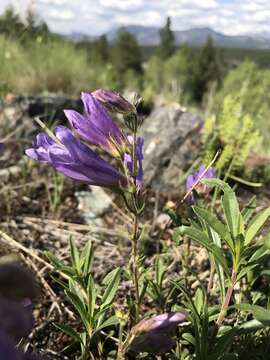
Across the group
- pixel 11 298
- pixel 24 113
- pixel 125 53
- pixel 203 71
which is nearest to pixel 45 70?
pixel 24 113

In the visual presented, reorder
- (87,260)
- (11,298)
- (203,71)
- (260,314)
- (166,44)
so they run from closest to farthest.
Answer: (11,298) < (260,314) < (87,260) < (203,71) < (166,44)

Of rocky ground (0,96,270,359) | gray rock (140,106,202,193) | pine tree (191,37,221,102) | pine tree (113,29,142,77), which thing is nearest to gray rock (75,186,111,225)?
rocky ground (0,96,270,359)

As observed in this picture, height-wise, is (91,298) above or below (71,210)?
above

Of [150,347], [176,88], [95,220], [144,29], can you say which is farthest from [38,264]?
[144,29]

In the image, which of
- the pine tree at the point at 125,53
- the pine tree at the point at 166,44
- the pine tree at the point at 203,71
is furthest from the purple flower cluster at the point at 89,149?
the pine tree at the point at 166,44

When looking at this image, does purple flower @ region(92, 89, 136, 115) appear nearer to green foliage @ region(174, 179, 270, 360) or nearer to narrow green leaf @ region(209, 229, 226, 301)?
green foliage @ region(174, 179, 270, 360)

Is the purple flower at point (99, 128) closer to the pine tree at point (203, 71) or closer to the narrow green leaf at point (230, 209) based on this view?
the narrow green leaf at point (230, 209)

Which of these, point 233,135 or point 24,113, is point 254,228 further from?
point 24,113

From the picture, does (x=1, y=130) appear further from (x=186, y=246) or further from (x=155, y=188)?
(x=186, y=246)
